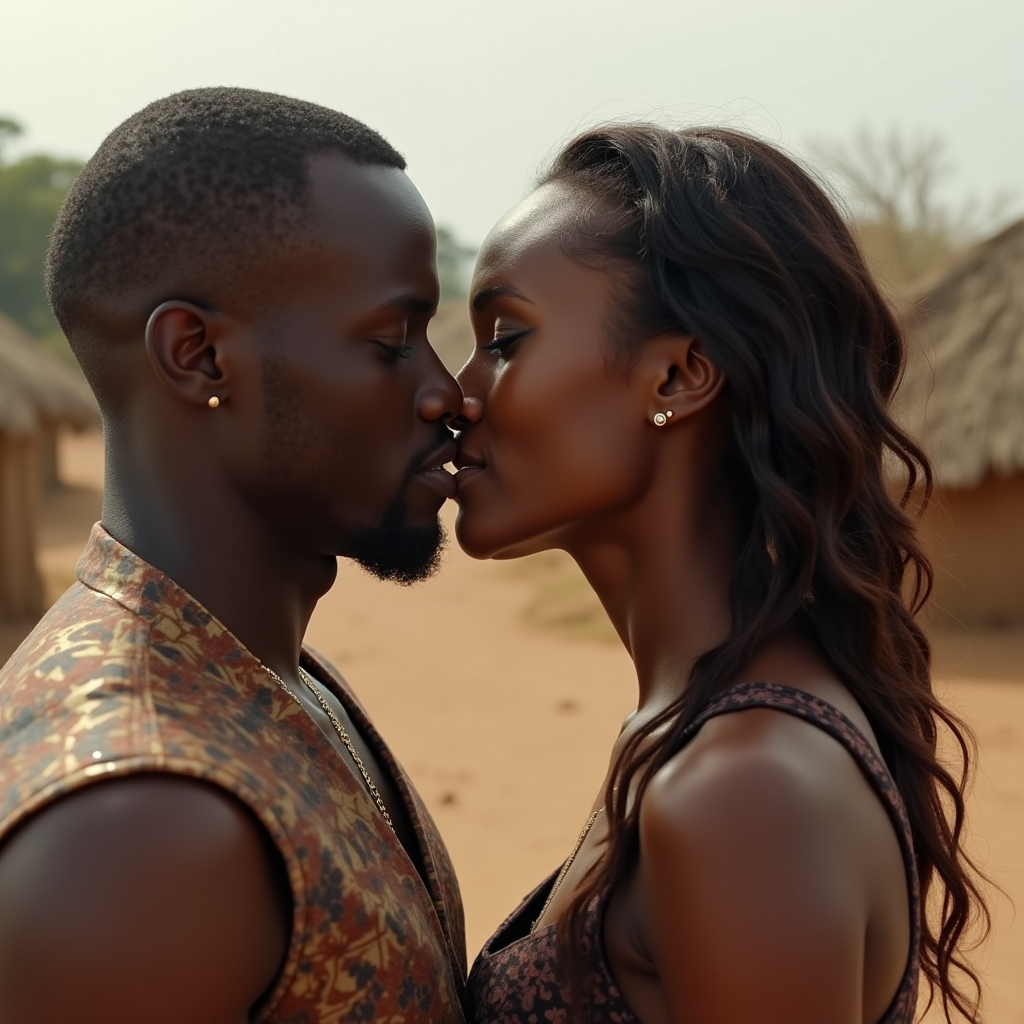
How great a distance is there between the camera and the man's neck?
2.26 meters

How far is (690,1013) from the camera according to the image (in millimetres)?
1895

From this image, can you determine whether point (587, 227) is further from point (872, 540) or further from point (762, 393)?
point (872, 540)

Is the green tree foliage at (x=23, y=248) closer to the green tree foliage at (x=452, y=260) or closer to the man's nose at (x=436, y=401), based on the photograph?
the green tree foliage at (x=452, y=260)

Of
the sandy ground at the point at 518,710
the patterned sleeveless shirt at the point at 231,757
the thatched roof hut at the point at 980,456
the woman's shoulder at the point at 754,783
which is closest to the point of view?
the patterned sleeveless shirt at the point at 231,757

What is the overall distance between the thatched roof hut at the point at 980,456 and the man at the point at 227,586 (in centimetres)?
1045

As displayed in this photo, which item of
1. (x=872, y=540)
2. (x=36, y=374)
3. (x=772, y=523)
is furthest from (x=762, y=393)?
(x=36, y=374)

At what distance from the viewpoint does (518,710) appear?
36.3 feet

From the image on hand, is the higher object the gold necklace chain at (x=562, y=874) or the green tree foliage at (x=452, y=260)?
the gold necklace chain at (x=562, y=874)

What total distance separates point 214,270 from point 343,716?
3.76 ft

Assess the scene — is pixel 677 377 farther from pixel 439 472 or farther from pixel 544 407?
pixel 439 472

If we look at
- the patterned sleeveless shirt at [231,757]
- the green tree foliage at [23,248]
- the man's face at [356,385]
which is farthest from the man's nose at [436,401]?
the green tree foliage at [23,248]

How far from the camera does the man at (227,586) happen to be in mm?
1682

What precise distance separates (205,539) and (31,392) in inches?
597

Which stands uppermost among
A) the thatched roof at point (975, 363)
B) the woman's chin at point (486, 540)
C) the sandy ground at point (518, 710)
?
the woman's chin at point (486, 540)
